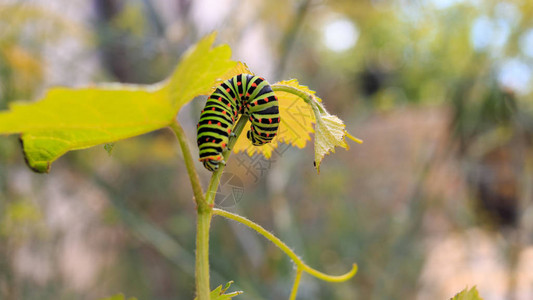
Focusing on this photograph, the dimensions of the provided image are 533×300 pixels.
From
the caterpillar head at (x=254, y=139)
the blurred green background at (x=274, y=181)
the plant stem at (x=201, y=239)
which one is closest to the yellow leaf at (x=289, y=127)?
the caterpillar head at (x=254, y=139)

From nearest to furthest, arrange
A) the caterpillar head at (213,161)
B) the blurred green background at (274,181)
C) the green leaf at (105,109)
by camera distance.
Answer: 1. the green leaf at (105,109)
2. the caterpillar head at (213,161)
3. the blurred green background at (274,181)

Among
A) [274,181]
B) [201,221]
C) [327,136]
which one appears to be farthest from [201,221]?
[274,181]

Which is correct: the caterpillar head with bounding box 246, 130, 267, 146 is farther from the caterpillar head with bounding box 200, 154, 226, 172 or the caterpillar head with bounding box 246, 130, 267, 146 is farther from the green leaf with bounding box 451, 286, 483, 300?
the green leaf with bounding box 451, 286, 483, 300

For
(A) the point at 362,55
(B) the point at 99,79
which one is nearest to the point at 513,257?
(B) the point at 99,79

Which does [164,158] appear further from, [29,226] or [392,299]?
[392,299]

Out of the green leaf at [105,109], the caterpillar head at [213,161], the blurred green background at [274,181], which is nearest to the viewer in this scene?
the green leaf at [105,109]

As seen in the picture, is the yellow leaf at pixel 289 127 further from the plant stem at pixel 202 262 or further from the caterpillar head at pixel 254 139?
the plant stem at pixel 202 262
